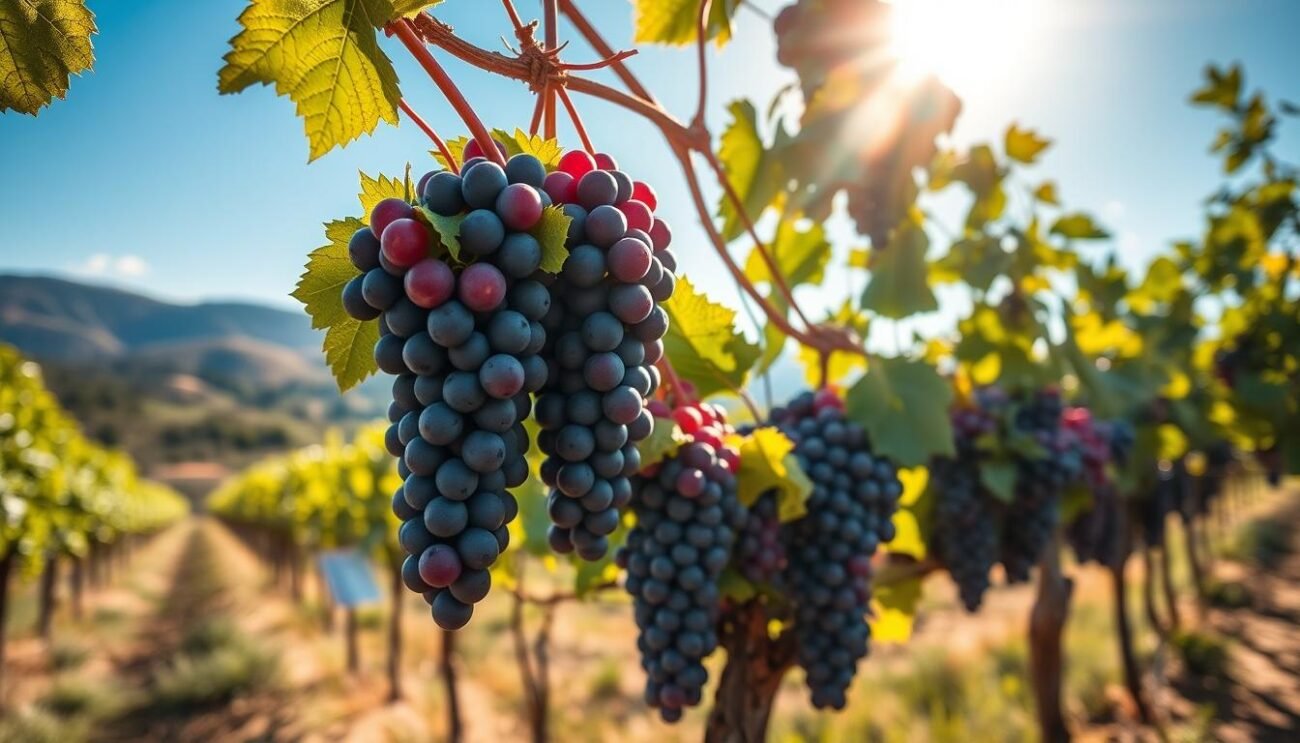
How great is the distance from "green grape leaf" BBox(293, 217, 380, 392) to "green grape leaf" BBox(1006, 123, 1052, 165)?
335cm

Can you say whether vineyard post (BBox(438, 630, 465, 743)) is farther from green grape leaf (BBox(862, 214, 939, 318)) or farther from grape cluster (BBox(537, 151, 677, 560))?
grape cluster (BBox(537, 151, 677, 560))

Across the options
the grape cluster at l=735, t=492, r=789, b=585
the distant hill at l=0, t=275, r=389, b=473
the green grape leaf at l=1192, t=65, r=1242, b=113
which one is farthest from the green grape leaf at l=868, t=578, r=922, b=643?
the distant hill at l=0, t=275, r=389, b=473

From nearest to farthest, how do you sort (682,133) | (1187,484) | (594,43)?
(594,43), (682,133), (1187,484)

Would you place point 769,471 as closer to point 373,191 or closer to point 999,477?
point 373,191

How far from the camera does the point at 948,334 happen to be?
4305 mm

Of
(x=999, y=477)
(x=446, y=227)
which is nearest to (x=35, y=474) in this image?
(x=999, y=477)

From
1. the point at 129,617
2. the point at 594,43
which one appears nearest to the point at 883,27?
the point at 594,43

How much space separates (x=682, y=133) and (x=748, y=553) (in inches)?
41.5

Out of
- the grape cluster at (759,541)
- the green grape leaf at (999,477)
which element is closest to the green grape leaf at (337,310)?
the grape cluster at (759,541)

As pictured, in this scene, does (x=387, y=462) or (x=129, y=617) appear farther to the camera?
(x=129, y=617)

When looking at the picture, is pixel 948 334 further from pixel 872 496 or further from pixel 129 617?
pixel 129 617

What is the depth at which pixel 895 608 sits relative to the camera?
8.46 ft

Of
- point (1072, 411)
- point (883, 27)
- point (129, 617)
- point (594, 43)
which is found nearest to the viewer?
point (594, 43)

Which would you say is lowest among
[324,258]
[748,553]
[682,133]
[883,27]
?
[748,553]
